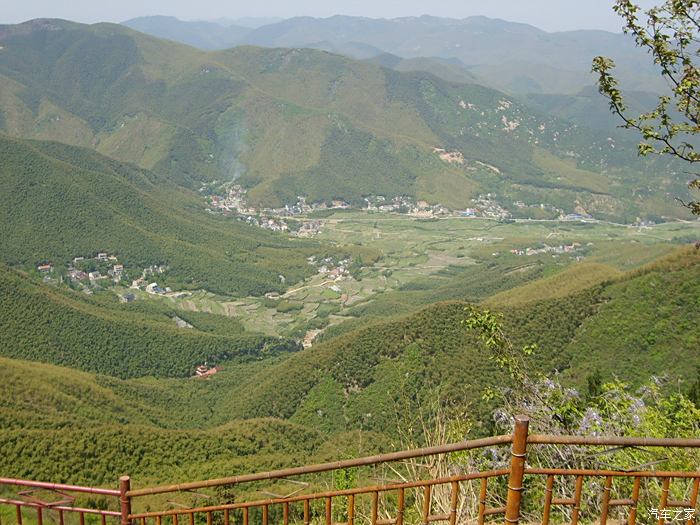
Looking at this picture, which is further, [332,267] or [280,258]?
[280,258]

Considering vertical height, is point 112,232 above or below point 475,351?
below

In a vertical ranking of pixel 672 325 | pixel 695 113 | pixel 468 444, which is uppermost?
pixel 695 113

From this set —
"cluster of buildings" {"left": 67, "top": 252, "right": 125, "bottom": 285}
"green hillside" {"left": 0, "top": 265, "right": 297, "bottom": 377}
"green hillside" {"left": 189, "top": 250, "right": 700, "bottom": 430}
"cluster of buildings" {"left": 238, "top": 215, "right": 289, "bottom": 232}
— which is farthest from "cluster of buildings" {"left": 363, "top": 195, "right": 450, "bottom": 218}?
"green hillside" {"left": 189, "top": 250, "right": 700, "bottom": 430}

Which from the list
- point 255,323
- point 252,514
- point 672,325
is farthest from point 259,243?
point 252,514

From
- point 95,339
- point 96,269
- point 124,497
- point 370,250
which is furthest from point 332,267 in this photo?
point 124,497

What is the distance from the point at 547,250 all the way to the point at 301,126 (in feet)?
231

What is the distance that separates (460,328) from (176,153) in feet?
384

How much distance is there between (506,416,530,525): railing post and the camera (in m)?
5.10

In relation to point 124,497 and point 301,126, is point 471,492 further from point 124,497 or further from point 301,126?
point 301,126

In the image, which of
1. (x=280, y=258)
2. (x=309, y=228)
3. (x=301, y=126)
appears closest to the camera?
(x=280, y=258)

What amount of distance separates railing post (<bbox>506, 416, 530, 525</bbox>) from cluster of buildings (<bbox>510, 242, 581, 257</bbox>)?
8628cm

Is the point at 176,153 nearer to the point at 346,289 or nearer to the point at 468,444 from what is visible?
the point at 346,289

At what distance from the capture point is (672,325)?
30906 millimetres

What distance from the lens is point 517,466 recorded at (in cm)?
525
